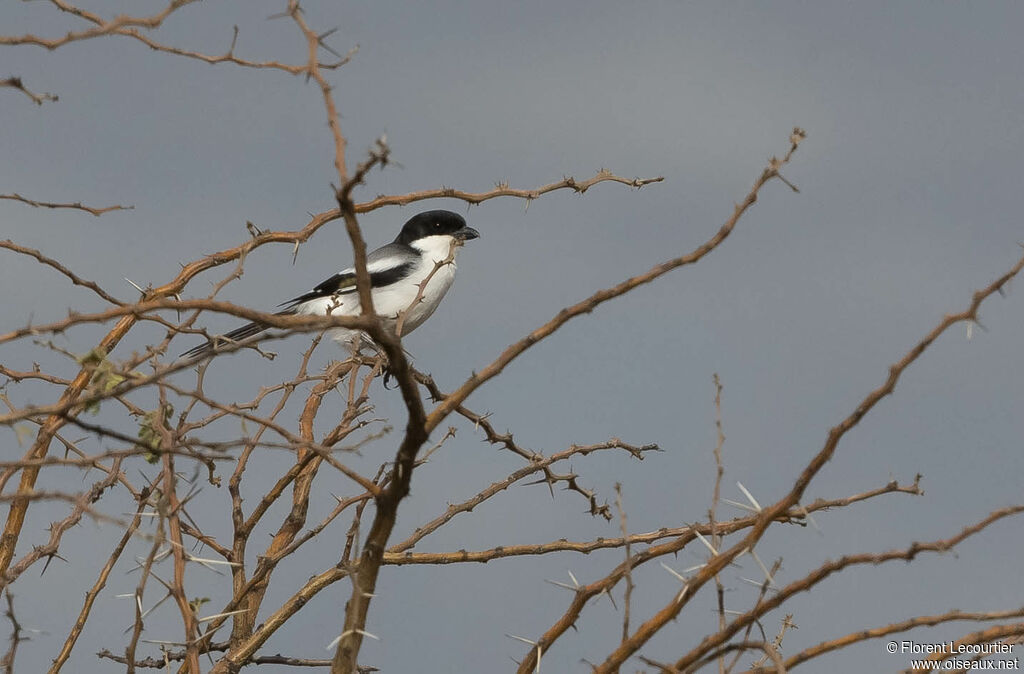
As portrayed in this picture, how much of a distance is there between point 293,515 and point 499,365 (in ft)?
10.4

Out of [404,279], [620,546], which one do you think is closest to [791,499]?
[620,546]

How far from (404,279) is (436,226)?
1.15 meters

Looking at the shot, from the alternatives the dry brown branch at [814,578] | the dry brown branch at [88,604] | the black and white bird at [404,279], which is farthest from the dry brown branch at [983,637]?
the black and white bird at [404,279]

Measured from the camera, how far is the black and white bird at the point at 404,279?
8.72 meters

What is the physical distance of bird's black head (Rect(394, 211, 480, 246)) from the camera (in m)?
10.1

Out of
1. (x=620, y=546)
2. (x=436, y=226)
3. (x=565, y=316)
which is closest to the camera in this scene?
(x=565, y=316)

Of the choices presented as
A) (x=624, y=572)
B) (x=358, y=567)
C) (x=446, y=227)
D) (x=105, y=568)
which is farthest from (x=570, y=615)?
(x=446, y=227)

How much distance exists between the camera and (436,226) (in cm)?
1030

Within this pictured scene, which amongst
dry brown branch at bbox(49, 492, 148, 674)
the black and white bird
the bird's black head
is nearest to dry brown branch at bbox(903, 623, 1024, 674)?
dry brown branch at bbox(49, 492, 148, 674)

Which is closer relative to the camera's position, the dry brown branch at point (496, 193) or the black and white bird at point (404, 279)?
the dry brown branch at point (496, 193)

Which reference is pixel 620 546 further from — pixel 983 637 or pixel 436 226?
pixel 436 226

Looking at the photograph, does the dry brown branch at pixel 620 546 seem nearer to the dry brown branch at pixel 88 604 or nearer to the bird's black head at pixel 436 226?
the dry brown branch at pixel 88 604

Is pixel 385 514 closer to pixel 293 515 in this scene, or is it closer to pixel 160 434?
pixel 160 434

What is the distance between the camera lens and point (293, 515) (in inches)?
226
